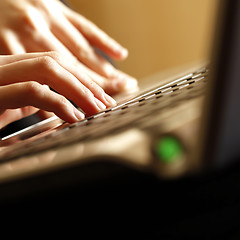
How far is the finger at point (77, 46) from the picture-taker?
2.02 ft

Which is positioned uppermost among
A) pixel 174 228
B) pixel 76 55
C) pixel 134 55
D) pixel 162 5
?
pixel 174 228

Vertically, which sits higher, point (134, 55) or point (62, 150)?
point (62, 150)

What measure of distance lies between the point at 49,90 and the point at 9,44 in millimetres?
254

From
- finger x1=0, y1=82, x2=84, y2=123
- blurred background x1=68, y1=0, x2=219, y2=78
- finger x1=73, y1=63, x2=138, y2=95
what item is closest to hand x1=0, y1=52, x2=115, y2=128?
finger x1=0, y1=82, x2=84, y2=123

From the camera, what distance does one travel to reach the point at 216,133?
0.31 ft

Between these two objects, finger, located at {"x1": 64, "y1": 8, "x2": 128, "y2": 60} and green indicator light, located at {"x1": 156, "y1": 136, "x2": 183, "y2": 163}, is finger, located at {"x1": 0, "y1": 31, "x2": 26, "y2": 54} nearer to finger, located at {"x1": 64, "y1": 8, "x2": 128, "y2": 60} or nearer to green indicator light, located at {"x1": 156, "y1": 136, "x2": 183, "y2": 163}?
finger, located at {"x1": 64, "y1": 8, "x2": 128, "y2": 60}

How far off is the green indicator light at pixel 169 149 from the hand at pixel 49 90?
0.65ft

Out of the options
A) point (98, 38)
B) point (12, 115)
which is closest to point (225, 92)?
point (12, 115)

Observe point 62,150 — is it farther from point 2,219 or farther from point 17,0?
point 17,0

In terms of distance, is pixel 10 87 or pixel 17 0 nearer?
pixel 10 87

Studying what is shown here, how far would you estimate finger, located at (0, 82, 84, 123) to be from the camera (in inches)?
11.6

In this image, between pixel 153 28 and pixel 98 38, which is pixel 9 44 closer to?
pixel 98 38

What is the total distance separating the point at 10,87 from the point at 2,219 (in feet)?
0.73

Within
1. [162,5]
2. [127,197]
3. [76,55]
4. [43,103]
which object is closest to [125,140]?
[127,197]
